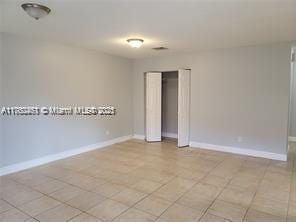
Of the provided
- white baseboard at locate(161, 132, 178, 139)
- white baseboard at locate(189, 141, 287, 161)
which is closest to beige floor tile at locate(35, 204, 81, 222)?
white baseboard at locate(189, 141, 287, 161)

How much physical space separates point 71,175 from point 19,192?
81cm

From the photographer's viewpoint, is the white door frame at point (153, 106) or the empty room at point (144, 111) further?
the white door frame at point (153, 106)

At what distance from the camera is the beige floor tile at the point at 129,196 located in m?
2.81

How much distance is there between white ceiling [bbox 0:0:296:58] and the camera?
2516 mm

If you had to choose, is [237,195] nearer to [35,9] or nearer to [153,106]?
[35,9]

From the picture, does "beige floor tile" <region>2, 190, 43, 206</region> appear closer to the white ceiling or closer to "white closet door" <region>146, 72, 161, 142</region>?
the white ceiling

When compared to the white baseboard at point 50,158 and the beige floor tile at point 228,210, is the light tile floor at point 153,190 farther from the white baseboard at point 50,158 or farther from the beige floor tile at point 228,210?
the white baseboard at point 50,158

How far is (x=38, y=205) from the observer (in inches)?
106

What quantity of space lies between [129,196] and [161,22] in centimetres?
246

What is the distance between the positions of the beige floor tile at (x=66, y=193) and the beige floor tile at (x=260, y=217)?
217 cm

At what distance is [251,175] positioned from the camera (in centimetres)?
371

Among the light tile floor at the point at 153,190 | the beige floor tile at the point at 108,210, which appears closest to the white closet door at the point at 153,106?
the light tile floor at the point at 153,190

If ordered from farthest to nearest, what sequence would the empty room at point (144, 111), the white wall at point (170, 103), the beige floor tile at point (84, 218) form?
the white wall at point (170, 103) < the empty room at point (144, 111) < the beige floor tile at point (84, 218)

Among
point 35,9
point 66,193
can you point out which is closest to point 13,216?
point 66,193
